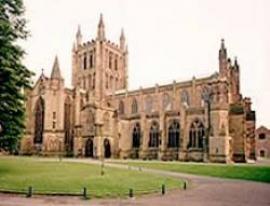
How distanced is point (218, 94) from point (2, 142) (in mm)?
36389

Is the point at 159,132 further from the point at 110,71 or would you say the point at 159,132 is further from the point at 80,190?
the point at 80,190

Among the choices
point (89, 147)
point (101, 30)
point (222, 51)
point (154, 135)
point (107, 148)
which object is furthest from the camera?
point (101, 30)

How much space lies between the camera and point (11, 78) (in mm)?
27641

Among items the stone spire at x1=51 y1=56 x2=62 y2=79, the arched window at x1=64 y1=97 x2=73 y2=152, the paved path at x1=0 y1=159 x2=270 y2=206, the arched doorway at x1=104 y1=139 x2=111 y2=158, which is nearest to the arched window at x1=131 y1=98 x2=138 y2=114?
the arched doorway at x1=104 y1=139 x2=111 y2=158

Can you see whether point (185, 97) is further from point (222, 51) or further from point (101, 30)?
point (101, 30)

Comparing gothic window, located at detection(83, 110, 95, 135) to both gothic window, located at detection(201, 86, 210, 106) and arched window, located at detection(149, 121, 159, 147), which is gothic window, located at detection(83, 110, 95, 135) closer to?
arched window, located at detection(149, 121, 159, 147)

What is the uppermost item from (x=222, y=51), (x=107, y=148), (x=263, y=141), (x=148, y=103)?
(x=222, y=51)

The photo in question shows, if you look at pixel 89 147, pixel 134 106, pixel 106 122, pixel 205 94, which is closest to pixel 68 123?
pixel 89 147

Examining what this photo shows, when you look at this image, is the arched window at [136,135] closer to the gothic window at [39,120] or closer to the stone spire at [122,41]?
the gothic window at [39,120]

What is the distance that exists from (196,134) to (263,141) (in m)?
53.5

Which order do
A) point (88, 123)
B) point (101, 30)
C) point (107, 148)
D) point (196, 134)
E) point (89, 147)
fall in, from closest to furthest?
1. point (196, 134)
2. point (89, 147)
3. point (107, 148)
4. point (88, 123)
5. point (101, 30)

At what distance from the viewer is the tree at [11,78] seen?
90.0 feet

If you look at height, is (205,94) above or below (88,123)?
above

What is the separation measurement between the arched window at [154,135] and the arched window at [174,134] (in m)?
2.54
